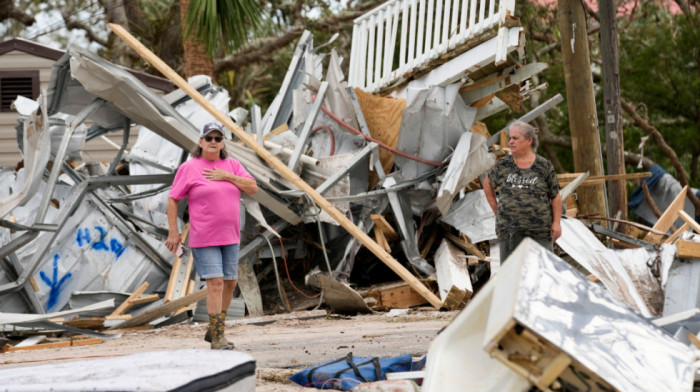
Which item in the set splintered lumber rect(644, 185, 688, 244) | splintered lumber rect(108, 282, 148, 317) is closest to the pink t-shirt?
splintered lumber rect(108, 282, 148, 317)

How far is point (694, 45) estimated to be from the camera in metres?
19.8

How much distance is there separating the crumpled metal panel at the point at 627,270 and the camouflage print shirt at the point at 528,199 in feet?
6.15

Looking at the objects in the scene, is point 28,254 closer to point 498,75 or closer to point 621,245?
point 498,75

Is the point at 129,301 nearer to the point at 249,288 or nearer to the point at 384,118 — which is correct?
the point at 249,288

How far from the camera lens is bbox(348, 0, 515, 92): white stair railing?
9.84 meters

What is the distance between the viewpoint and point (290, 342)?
696cm

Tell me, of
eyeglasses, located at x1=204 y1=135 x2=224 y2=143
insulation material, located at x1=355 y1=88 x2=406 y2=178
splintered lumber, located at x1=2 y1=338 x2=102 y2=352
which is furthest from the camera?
insulation material, located at x1=355 y1=88 x2=406 y2=178

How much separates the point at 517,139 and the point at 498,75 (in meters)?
3.98

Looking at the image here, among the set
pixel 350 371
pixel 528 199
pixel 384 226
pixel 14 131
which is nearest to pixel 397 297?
pixel 384 226

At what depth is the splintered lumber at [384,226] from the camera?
9.79m

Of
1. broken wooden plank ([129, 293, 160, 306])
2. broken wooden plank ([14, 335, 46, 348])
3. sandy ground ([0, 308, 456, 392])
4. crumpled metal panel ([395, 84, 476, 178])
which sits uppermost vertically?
crumpled metal panel ([395, 84, 476, 178])

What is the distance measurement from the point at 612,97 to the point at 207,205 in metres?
7.22

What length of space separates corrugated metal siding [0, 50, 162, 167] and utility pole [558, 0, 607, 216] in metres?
6.89

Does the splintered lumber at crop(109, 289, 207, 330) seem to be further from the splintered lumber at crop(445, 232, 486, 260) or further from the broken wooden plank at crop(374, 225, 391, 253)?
the splintered lumber at crop(445, 232, 486, 260)
